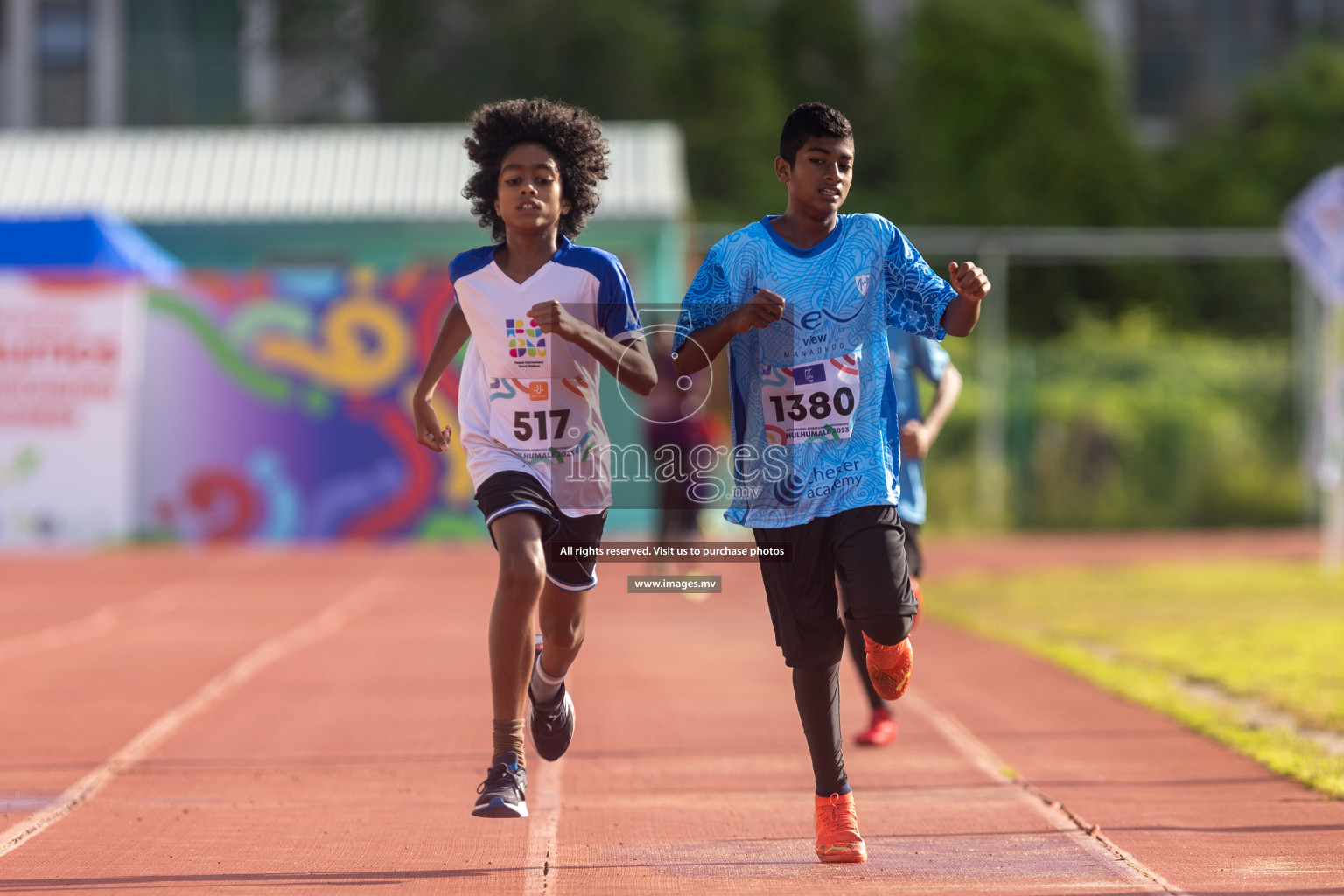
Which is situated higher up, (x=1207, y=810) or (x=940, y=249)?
(x=940, y=249)

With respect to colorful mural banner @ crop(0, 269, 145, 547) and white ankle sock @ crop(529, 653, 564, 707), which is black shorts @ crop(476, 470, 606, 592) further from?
colorful mural banner @ crop(0, 269, 145, 547)

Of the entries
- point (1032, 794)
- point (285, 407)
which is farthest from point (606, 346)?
point (285, 407)

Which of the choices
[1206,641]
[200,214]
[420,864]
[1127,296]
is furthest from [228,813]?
[1127,296]

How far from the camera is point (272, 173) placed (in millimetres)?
24438

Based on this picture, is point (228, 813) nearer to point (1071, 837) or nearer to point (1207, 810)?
point (1071, 837)

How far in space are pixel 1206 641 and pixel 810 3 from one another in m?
37.4

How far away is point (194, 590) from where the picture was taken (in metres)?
15.9

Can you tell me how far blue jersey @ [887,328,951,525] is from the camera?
279 inches

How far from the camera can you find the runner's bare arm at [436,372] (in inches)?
209

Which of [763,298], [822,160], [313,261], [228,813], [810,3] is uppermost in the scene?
[810,3]

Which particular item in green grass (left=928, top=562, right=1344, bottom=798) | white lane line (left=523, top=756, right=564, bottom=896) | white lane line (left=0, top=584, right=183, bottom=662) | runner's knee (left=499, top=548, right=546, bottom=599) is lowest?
white lane line (left=0, top=584, right=183, bottom=662)

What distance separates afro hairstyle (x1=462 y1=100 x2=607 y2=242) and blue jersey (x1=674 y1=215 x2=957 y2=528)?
66 cm

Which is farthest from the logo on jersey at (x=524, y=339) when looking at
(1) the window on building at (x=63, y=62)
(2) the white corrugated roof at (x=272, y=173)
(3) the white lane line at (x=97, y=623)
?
(1) the window on building at (x=63, y=62)

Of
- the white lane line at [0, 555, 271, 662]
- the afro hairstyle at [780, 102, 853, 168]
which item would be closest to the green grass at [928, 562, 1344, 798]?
the afro hairstyle at [780, 102, 853, 168]
